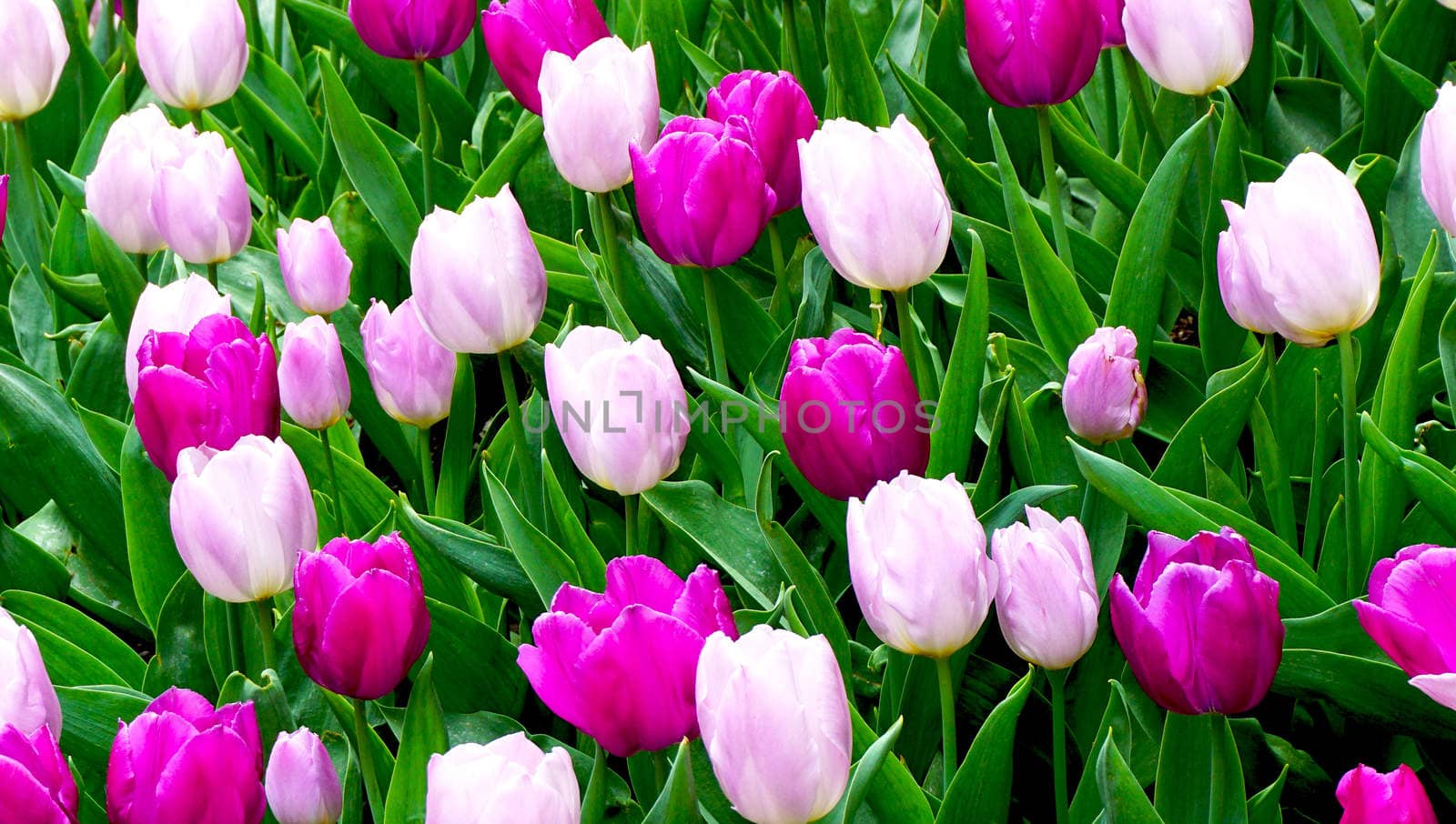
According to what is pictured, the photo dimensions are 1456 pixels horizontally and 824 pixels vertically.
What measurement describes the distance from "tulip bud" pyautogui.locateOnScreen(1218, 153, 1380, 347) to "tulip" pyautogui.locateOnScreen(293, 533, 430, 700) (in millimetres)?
561

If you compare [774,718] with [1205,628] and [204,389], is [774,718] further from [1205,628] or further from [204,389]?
[204,389]

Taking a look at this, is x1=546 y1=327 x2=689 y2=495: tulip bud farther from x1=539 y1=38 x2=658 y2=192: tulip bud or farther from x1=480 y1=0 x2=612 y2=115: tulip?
x1=480 y1=0 x2=612 y2=115: tulip

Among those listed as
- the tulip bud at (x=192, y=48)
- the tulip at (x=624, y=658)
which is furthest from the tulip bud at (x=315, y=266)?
the tulip at (x=624, y=658)

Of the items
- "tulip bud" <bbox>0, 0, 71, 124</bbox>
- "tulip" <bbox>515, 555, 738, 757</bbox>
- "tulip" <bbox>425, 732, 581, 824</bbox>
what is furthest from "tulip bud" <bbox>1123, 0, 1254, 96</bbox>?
"tulip bud" <bbox>0, 0, 71, 124</bbox>

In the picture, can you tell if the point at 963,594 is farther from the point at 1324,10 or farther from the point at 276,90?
the point at 276,90

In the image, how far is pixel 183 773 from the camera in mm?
828

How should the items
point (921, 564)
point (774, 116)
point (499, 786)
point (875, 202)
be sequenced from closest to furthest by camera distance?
point (499, 786), point (921, 564), point (875, 202), point (774, 116)

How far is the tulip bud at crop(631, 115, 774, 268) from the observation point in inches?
45.6

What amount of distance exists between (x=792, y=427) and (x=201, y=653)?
0.52 meters

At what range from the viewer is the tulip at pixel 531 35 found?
4.74ft

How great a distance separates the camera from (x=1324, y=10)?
1.63 m

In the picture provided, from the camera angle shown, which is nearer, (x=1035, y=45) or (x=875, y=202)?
(x=875, y=202)

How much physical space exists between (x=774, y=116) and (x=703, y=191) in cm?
12

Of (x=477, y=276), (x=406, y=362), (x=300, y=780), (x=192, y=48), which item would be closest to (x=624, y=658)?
(x=300, y=780)
